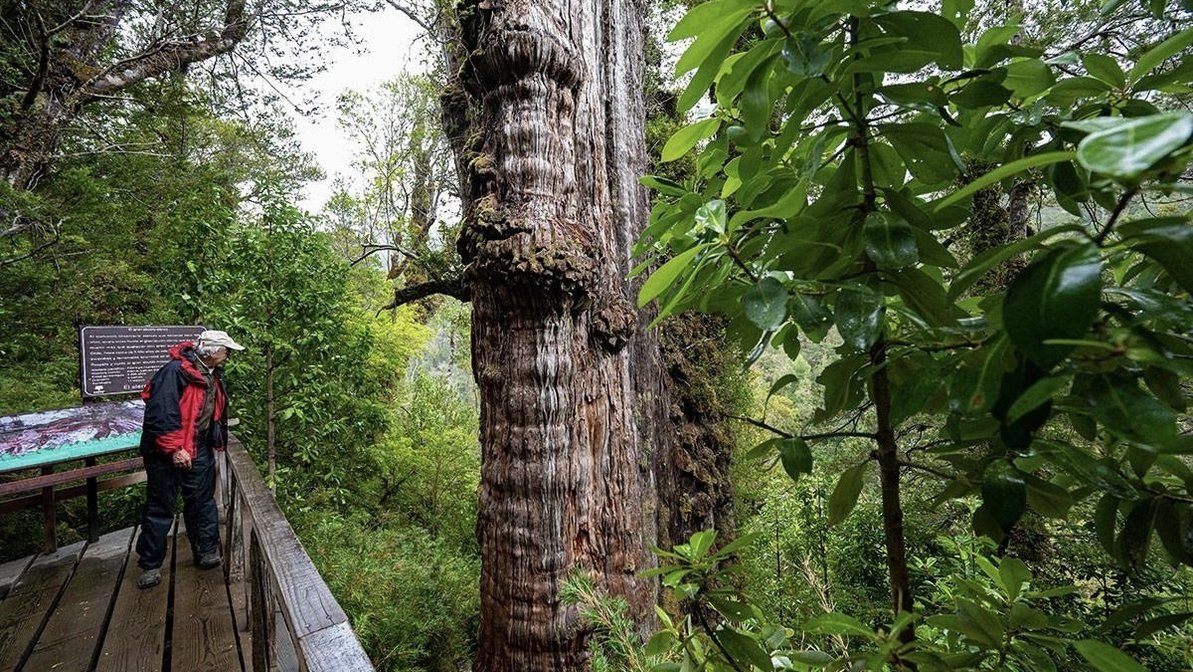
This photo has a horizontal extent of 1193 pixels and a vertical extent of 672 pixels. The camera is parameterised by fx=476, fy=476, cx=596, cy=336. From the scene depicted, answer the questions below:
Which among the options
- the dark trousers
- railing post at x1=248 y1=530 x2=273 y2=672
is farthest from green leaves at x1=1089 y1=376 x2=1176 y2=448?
the dark trousers

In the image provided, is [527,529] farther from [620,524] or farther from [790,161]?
[790,161]

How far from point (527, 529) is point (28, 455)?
3621 mm

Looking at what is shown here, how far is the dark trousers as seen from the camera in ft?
10.2

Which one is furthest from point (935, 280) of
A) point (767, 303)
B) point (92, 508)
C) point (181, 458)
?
point (92, 508)

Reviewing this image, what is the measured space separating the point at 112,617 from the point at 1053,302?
433 centimetres

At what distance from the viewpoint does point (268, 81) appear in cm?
636

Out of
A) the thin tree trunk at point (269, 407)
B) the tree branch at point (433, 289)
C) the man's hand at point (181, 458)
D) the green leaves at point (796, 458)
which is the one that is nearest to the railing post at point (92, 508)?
the thin tree trunk at point (269, 407)

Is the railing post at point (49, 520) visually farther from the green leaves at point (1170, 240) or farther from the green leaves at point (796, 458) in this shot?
the green leaves at point (1170, 240)

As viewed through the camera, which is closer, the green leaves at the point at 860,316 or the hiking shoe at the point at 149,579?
the green leaves at the point at 860,316

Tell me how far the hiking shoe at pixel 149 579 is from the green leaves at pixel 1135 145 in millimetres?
4567

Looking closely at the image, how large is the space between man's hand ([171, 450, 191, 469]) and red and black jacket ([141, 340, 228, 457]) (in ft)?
0.16

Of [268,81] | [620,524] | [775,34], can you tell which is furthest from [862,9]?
[268,81]

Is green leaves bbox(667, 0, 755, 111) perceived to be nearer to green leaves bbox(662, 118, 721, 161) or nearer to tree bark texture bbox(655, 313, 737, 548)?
green leaves bbox(662, 118, 721, 161)

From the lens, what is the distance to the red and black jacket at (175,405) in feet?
9.91
